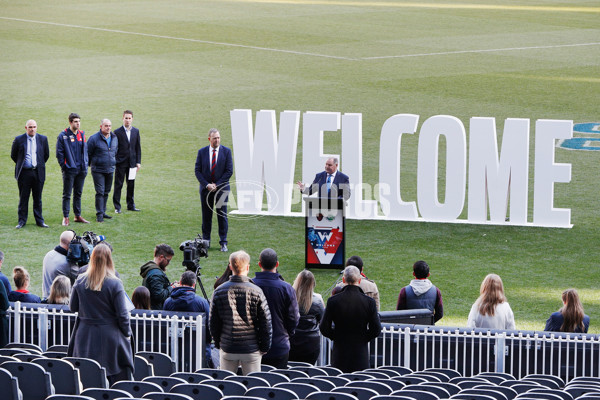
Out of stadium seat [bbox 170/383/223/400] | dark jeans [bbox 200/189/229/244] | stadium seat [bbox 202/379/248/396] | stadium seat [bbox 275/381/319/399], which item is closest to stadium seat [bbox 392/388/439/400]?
stadium seat [bbox 275/381/319/399]

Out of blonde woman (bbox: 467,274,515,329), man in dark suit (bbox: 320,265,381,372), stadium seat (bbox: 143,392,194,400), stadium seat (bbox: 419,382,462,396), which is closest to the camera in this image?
stadium seat (bbox: 143,392,194,400)

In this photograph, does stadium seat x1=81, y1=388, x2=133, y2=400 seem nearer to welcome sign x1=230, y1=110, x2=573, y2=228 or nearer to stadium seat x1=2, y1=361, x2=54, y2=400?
stadium seat x1=2, y1=361, x2=54, y2=400

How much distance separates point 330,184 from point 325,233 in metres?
0.82

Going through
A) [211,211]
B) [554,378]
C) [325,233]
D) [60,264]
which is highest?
[211,211]

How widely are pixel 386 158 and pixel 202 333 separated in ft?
24.7

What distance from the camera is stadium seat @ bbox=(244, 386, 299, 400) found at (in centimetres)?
680

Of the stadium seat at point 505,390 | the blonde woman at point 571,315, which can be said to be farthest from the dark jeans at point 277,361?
the blonde woman at point 571,315

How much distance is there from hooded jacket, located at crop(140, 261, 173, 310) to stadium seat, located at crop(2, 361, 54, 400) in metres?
3.20

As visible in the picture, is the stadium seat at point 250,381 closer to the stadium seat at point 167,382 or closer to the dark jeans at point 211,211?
the stadium seat at point 167,382

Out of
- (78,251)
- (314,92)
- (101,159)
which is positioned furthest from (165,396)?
(314,92)

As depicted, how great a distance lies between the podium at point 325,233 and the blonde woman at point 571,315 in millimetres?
4746

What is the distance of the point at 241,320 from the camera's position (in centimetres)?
855

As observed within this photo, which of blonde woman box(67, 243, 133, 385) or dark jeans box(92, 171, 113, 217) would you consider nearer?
blonde woman box(67, 243, 133, 385)

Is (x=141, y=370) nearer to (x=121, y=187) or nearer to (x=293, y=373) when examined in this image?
(x=293, y=373)
